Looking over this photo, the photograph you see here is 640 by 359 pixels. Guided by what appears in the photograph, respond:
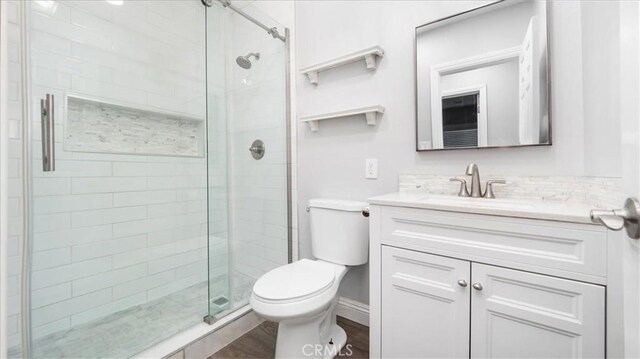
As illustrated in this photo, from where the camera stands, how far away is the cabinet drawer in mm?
791

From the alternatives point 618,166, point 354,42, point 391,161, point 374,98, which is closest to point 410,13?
point 354,42

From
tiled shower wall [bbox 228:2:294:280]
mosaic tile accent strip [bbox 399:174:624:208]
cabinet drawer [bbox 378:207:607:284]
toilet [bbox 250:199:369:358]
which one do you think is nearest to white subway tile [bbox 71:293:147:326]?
tiled shower wall [bbox 228:2:294:280]

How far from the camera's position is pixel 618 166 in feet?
2.87

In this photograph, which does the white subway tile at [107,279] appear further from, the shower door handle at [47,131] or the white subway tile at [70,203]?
the shower door handle at [47,131]

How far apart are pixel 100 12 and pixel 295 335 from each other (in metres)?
2.08

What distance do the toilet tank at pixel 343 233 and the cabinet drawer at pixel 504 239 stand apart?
32 centimetres

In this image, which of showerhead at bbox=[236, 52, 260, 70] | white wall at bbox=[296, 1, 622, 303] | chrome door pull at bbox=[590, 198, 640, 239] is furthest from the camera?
showerhead at bbox=[236, 52, 260, 70]

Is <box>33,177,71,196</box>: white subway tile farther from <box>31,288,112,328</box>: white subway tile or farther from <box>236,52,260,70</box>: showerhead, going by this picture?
<box>236,52,260,70</box>: showerhead

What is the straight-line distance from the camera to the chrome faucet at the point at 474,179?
1237mm

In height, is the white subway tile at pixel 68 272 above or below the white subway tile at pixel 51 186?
below

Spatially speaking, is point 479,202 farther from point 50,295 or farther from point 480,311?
point 50,295

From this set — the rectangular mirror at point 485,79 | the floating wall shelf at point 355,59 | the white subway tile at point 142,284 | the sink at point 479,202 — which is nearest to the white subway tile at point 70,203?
the white subway tile at point 142,284

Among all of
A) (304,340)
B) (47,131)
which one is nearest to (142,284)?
(47,131)

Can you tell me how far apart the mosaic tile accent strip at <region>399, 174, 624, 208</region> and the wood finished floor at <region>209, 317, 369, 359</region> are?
34.4 inches
